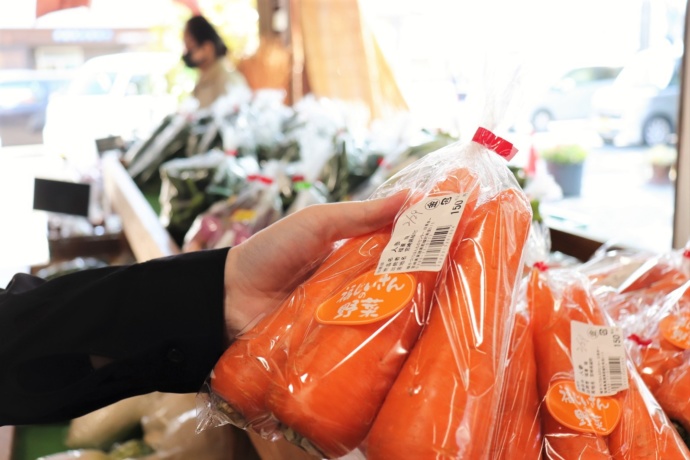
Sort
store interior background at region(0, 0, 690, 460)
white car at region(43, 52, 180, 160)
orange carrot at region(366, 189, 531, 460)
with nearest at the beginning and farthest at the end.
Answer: orange carrot at region(366, 189, 531, 460) → store interior background at region(0, 0, 690, 460) → white car at region(43, 52, 180, 160)

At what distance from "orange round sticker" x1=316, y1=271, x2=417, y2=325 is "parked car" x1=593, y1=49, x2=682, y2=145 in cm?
151

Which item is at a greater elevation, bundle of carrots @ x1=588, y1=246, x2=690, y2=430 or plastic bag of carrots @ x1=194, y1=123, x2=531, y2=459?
plastic bag of carrots @ x1=194, y1=123, x2=531, y2=459

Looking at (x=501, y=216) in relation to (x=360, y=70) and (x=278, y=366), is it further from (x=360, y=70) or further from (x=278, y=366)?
(x=360, y=70)

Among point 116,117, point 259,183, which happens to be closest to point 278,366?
point 259,183

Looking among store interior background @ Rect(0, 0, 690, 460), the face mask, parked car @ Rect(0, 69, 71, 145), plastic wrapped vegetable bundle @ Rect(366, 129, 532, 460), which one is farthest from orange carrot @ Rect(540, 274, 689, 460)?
parked car @ Rect(0, 69, 71, 145)

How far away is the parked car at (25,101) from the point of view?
6.02m

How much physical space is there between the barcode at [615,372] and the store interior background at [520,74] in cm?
30

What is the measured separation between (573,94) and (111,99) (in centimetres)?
426

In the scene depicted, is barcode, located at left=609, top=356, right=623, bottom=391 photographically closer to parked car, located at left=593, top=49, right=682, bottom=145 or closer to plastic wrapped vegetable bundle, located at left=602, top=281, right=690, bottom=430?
plastic wrapped vegetable bundle, located at left=602, top=281, right=690, bottom=430

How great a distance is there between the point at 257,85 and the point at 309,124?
1.84 m

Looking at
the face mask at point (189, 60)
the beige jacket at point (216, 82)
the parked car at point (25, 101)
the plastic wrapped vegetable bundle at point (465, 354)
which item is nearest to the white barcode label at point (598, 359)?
the plastic wrapped vegetable bundle at point (465, 354)

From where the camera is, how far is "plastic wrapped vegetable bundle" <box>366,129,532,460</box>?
58 centimetres

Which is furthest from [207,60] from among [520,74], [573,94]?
[520,74]

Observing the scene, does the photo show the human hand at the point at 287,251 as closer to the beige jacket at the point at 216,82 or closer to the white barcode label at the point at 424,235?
the white barcode label at the point at 424,235
